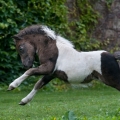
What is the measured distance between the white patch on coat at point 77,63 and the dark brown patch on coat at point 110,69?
0.09m

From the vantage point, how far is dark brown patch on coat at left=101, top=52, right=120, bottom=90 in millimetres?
10883

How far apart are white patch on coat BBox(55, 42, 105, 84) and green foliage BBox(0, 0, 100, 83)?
5.84 m

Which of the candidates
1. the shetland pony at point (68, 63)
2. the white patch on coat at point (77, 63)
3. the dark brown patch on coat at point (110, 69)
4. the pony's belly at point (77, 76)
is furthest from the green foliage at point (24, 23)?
the dark brown patch on coat at point (110, 69)

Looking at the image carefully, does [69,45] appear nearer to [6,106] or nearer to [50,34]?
[50,34]

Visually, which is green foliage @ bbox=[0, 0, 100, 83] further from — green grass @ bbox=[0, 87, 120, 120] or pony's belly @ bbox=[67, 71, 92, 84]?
pony's belly @ bbox=[67, 71, 92, 84]

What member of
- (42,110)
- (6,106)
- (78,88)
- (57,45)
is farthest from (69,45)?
(78,88)

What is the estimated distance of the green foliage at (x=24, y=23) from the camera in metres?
17.0

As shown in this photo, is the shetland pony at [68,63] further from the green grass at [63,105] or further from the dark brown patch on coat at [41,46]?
the green grass at [63,105]

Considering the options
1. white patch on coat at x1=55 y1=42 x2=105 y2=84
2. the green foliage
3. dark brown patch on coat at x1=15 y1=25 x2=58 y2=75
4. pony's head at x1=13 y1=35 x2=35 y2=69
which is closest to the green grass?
white patch on coat at x1=55 y1=42 x2=105 y2=84

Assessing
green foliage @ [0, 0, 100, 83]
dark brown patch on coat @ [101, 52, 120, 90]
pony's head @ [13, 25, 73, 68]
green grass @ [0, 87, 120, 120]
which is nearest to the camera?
green grass @ [0, 87, 120, 120]

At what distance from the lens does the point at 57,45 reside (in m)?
11.2

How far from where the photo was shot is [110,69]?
10898 mm

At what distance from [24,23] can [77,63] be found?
6605mm

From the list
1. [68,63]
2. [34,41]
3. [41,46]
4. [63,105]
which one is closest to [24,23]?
[63,105]
